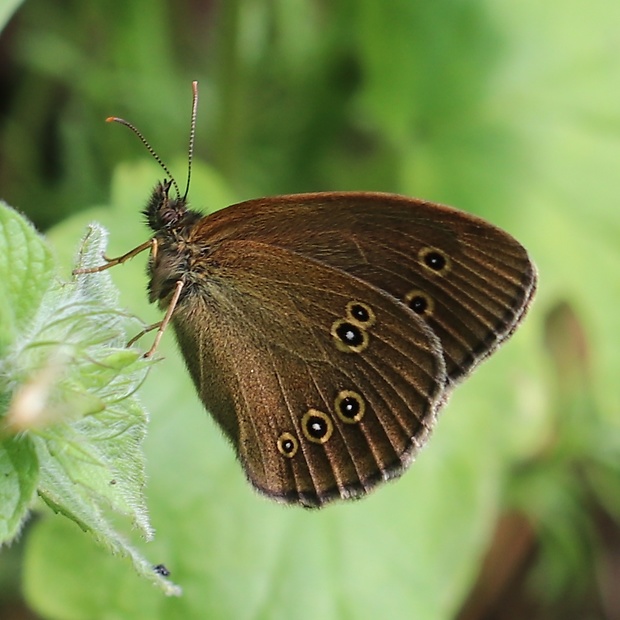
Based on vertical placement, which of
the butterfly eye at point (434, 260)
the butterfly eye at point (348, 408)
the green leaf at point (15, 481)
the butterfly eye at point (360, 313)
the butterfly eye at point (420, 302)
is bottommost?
the green leaf at point (15, 481)

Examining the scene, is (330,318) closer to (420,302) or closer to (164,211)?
(420,302)

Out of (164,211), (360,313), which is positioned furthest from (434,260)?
(164,211)

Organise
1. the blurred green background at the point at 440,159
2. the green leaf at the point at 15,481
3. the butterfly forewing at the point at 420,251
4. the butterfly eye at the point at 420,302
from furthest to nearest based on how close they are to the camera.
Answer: the blurred green background at the point at 440,159
the butterfly eye at the point at 420,302
the butterfly forewing at the point at 420,251
the green leaf at the point at 15,481

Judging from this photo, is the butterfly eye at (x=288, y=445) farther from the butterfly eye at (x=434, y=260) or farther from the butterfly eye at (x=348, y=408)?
the butterfly eye at (x=434, y=260)

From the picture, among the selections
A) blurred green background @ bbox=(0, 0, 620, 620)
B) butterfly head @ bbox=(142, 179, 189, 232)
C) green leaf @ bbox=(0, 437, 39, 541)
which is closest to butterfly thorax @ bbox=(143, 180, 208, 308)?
butterfly head @ bbox=(142, 179, 189, 232)

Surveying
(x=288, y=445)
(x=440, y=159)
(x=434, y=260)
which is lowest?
(x=288, y=445)

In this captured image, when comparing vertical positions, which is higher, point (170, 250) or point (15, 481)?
point (170, 250)

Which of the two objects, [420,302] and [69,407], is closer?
[69,407]

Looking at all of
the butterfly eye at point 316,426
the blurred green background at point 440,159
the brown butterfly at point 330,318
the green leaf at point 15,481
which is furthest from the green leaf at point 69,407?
the blurred green background at point 440,159
